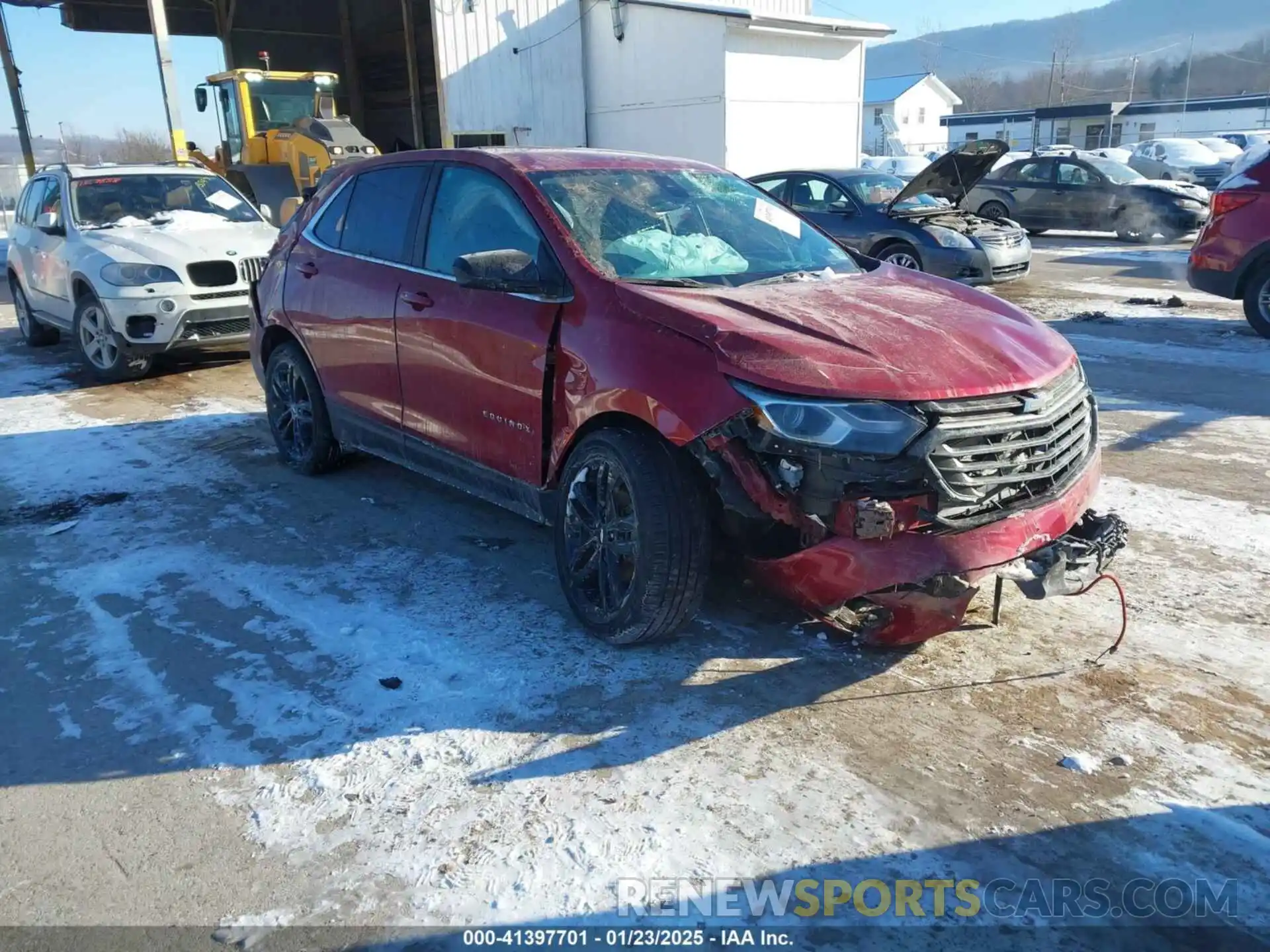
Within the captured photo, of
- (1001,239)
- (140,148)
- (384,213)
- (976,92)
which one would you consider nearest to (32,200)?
(384,213)

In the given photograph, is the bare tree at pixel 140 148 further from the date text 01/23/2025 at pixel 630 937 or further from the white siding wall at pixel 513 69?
the date text 01/23/2025 at pixel 630 937

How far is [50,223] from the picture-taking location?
31.7ft

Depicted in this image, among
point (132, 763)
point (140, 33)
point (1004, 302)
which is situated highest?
point (140, 33)

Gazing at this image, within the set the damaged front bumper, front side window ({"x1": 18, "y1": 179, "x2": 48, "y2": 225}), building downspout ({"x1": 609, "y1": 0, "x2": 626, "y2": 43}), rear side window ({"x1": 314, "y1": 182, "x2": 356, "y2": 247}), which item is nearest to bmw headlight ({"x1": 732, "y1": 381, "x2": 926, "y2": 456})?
the damaged front bumper

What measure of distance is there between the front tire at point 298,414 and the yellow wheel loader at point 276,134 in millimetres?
11448

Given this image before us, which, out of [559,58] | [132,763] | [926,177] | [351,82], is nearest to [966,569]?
[132,763]

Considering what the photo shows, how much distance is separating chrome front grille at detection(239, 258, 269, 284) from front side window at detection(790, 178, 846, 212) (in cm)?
693

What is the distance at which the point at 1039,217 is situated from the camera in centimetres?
1880

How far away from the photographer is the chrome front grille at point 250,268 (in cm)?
900

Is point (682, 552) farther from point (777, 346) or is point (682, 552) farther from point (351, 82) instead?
point (351, 82)

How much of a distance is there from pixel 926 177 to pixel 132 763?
10.8 metres

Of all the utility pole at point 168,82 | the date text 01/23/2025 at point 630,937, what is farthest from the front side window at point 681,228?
the utility pole at point 168,82

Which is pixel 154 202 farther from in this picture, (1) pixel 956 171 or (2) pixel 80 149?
(2) pixel 80 149

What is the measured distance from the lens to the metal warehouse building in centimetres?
2127
